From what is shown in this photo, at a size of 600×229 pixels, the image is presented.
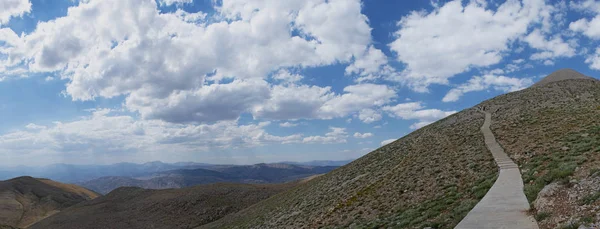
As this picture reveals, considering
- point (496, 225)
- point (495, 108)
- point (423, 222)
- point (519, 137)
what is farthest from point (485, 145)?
point (495, 108)

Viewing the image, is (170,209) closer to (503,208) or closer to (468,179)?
(468,179)

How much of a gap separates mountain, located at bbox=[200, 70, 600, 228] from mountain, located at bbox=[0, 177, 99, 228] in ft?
342

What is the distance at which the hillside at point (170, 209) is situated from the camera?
210 feet

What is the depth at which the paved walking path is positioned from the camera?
13.1 meters

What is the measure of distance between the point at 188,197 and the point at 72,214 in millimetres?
28788

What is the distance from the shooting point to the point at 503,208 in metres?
15.0

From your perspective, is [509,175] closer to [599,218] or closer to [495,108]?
[599,218]

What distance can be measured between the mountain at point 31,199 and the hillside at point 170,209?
126 ft

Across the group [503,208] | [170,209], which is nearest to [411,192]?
[503,208]

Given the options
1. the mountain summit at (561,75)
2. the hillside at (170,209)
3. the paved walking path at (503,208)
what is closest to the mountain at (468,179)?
the paved walking path at (503,208)

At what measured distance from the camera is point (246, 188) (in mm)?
78250

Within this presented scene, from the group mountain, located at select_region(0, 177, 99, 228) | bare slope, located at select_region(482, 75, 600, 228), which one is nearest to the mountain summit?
bare slope, located at select_region(482, 75, 600, 228)

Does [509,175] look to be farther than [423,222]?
Yes

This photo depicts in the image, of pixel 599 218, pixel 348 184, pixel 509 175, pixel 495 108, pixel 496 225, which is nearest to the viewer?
pixel 599 218
